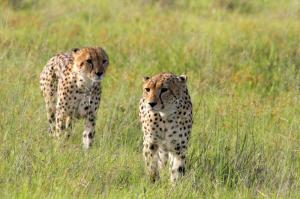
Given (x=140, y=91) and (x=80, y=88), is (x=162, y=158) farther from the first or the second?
(x=140, y=91)

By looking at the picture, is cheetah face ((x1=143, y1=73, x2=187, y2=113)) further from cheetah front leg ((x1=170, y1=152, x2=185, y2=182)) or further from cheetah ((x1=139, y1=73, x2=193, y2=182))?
cheetah front leg ((x1=170, y1=152, x2=185, y2=182))

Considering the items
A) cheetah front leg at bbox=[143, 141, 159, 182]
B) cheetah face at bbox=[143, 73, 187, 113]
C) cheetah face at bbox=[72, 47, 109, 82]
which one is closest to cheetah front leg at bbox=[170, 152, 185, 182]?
cheetah front leg at bbox=[143, 141, 159, 182]

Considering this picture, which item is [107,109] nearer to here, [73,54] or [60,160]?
[73,54]

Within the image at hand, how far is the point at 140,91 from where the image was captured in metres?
8.38

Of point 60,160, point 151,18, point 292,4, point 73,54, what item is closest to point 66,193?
point 60,160

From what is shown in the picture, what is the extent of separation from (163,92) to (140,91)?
2155 millimetres

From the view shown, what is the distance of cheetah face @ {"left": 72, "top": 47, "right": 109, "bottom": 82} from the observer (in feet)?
23.1

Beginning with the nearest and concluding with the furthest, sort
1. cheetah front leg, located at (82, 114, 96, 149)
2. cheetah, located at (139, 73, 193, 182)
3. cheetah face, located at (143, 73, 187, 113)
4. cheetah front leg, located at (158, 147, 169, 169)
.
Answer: cheetah face, located at (143, 73, 187, 113), cheetah, located at (139, 73, 193, 182), cheetah front leg, located at (158, 147, 169, 169), cheetah front leg, located at (82, 114, 96, 149)

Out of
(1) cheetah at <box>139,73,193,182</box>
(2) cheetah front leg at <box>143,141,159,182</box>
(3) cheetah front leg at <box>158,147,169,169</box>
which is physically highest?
(1) cheetah at <box>139,73,193,182</box>

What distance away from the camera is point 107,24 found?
11.7 meters

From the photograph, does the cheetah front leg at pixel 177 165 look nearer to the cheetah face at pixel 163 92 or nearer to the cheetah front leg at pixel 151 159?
the cheetah front leg at pixel 151 159

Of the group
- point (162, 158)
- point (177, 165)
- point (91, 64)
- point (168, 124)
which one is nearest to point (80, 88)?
point (91, 64)

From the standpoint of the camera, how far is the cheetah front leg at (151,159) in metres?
6.23

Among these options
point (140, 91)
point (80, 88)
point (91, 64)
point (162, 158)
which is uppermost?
point (91, 64)
